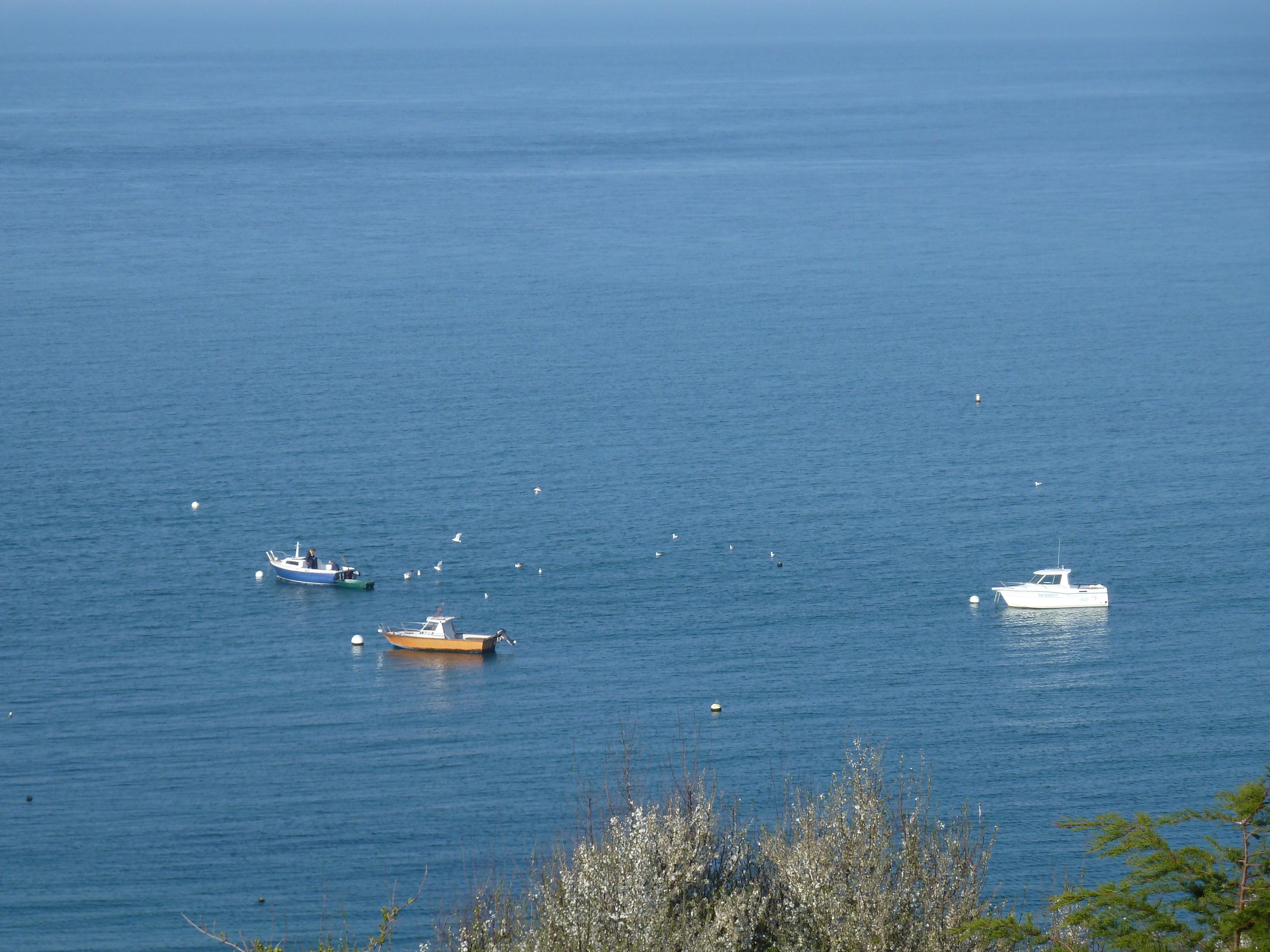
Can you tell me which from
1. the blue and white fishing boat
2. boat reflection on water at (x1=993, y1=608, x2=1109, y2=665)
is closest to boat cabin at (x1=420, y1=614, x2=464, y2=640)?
the blue and white fishing boat

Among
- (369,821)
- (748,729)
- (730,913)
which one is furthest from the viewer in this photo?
(748,729)

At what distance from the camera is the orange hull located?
7344 centimetres

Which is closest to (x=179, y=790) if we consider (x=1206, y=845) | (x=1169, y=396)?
(x=1206, y=845)

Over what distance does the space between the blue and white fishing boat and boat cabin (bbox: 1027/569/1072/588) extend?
33.4m

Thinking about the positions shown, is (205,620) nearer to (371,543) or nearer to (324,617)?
(324,617)

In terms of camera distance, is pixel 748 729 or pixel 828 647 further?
pixel 828 647

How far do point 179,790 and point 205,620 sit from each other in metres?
16.5

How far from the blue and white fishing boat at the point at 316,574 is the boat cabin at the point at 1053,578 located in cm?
3343

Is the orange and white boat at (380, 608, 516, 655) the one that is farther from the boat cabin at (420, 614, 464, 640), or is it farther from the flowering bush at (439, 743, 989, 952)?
the flowering bush at (439, 743, 989, 952)

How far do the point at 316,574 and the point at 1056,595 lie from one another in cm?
3692

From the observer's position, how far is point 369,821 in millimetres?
59188

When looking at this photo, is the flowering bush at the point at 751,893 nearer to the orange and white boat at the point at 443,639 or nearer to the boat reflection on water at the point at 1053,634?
the orange and white boat at the point at 443,639

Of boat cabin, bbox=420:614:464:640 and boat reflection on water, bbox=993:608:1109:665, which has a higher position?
boat reflection on water, bbox=993:608:1109:665

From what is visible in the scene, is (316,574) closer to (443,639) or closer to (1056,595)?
(443,639)
